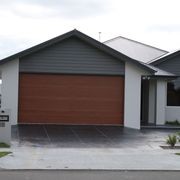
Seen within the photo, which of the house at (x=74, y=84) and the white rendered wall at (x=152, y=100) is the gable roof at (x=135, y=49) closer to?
the white rendered wall at (x=152, y=100)

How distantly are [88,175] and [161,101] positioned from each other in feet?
47.6

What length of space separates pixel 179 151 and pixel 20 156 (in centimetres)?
520

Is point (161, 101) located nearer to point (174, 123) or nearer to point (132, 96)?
point (174, 123)

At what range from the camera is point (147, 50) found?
34.1 m

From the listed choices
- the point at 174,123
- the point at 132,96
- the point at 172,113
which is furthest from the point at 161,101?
the point at 132,96

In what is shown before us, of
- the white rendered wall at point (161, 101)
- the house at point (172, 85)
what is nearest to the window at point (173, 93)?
the house at point (172, 85)

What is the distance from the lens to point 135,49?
34.4 meters

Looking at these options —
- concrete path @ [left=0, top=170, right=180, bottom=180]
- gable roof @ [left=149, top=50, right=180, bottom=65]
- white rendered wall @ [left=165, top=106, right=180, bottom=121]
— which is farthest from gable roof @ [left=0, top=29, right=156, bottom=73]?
concrete path @ [left=0, top=170, right=180, bottom=180]

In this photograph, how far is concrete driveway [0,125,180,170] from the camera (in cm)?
1252

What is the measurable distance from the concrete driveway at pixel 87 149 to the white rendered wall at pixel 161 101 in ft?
9.89

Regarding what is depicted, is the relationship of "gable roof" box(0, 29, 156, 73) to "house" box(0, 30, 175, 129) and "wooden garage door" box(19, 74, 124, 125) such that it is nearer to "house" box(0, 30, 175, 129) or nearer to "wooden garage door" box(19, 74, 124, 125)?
"house" box(0, 30, 175, 129)

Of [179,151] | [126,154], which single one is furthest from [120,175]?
[179,151]

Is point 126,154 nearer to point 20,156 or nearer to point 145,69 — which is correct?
point 20,156

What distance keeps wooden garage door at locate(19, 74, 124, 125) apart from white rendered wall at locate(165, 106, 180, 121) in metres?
3.50
